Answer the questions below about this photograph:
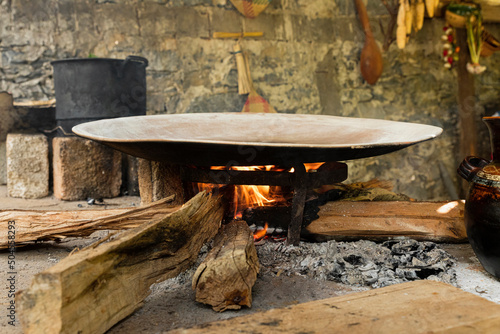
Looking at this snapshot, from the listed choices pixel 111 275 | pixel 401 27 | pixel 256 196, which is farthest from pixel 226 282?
pixel 401 27

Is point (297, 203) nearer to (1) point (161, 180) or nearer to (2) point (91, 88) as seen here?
(1) point (161, 180)

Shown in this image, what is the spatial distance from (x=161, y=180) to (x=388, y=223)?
47.0 inches

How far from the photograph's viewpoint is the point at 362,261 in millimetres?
1824

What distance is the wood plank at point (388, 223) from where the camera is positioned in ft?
6.92

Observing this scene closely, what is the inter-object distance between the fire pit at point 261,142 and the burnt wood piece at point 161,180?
14 cm

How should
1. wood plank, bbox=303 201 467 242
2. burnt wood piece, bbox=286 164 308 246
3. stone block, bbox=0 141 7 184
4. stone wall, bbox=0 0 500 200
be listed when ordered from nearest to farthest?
burnt wood piece, bbox=286 164 308 246 → wood plank, bbox=303 201 467 242 → stone block, bbox=0 141 7 184 → stone wall, bbox=0 0 500 200

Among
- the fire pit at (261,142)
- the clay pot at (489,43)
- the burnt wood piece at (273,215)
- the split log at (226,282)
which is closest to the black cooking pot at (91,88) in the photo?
the fire pit at (261,142)

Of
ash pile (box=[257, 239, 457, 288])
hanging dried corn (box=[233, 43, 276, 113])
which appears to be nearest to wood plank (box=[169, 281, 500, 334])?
ash pile (box=[257, 239, 457, 288])

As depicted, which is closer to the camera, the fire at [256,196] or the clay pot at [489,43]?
the fire at [256,196]

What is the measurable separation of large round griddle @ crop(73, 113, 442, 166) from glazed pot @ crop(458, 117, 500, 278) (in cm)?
23

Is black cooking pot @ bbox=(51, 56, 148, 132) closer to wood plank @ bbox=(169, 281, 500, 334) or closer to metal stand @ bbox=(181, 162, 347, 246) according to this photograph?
metal stand @ bbox=(181, 162, 347, 246)

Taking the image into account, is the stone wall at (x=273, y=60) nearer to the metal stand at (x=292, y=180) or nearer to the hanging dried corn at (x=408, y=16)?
the hanging dried corn at (x=408, y=16)

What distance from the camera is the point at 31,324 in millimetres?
1055

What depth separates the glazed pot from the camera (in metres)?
1.58
